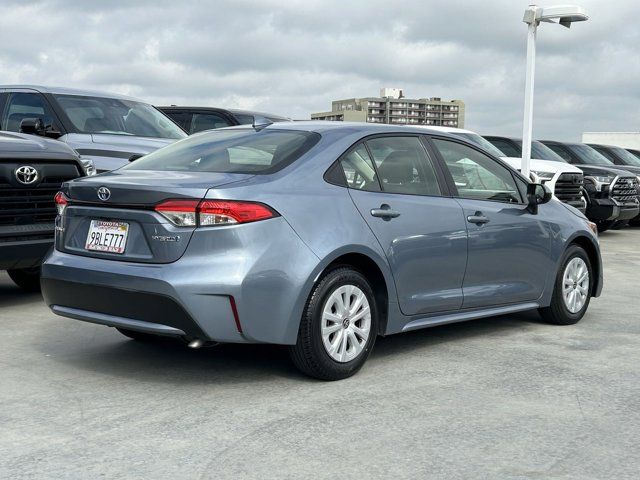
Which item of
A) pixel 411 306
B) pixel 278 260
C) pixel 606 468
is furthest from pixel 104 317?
pixel 606 468

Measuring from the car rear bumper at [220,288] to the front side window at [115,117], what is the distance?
5426mm

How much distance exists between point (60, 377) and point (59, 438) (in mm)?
1222

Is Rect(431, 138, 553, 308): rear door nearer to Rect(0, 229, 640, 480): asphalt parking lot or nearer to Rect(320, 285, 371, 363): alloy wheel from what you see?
Rect(0, 229, 640, 480): asphalt parking lot

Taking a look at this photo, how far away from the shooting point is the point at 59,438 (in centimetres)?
416

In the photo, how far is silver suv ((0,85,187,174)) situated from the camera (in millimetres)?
9711

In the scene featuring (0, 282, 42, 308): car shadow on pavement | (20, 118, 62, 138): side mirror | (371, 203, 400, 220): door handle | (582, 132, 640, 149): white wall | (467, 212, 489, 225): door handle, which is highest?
(582, 132, 640, 149): white wall

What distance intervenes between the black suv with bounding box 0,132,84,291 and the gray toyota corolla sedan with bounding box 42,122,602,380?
162 centimetres

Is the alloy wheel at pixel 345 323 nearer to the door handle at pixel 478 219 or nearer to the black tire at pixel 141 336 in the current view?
the door handle at pixel 478 219

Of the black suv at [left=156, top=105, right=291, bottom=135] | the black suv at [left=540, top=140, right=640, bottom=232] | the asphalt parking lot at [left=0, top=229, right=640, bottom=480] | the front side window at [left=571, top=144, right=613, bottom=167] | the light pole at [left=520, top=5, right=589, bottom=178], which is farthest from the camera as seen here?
the front side window at [left=571, top=144, right=613, bottom=167]

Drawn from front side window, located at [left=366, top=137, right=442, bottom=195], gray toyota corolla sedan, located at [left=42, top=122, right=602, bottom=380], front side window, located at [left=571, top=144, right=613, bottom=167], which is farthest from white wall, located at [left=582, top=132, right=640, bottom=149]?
front side window, located at [left=366, top=137, right=442, bottom=195]

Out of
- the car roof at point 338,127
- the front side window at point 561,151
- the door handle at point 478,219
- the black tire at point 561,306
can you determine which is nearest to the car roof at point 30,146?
the car roof at point 338,127

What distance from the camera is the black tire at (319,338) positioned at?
16.7ft

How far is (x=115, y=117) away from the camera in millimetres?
10562

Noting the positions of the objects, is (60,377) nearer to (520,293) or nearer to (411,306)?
(411,306)
